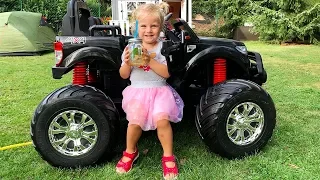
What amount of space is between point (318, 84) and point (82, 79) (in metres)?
5.28

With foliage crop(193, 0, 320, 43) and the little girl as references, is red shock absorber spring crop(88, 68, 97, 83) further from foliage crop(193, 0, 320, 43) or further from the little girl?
foliage crop(193, 0, 320, 43)

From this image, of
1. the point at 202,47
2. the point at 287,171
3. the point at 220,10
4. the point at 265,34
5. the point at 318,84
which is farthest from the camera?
the point at 220,10

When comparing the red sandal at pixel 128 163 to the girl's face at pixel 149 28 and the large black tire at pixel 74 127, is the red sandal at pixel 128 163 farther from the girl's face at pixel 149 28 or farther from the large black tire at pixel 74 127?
the girl's face at pixel 149 28

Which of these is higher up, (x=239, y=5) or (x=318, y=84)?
(x=239, y=5)

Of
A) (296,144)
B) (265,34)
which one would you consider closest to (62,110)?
(296,144)

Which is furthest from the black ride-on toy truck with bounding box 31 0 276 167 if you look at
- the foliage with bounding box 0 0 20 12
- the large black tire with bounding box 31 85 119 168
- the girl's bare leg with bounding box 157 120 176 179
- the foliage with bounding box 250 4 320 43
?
the foliage with bounding box 0 0 20 12

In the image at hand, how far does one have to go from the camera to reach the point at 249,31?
17.7m

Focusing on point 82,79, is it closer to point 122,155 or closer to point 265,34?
point 122,155

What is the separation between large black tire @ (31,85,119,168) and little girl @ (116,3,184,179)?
0.64 ft

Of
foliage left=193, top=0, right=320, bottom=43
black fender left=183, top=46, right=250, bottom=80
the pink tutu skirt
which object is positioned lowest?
the pink tutu skirt

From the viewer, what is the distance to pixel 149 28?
124 inches

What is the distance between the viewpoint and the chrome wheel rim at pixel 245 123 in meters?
3.44

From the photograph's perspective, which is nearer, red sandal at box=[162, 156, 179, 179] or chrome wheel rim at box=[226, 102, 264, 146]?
red sandal at box=[162, 156, 179, 179]

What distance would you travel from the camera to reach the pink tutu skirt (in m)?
3.17
